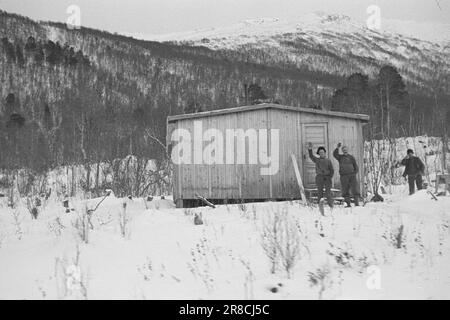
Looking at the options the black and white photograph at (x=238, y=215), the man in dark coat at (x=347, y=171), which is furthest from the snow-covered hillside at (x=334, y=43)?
the man in dark coat at (x=347, y=171)

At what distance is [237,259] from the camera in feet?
24.3

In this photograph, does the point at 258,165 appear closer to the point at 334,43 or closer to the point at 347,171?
the point at 347,171

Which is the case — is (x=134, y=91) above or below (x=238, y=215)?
above

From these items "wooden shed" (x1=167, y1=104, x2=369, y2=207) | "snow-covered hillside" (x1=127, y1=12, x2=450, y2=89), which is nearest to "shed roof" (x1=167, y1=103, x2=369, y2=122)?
"wooden shed" (x1=167, y1=104, x2=369, y2=207)

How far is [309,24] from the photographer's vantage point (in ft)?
509

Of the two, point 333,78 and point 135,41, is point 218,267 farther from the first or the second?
point 135,41

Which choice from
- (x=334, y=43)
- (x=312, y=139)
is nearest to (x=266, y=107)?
(x=312, y=139)

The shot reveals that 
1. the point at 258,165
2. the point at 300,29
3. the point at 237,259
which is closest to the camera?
the point at 237,259

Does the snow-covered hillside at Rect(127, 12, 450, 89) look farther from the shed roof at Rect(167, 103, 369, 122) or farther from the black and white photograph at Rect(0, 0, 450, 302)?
the shed roof at Rect(167, 103, 369, 122)

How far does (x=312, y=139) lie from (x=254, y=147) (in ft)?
6.04

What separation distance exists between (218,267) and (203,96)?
49.8 meters

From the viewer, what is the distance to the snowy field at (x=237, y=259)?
6.20 metres
